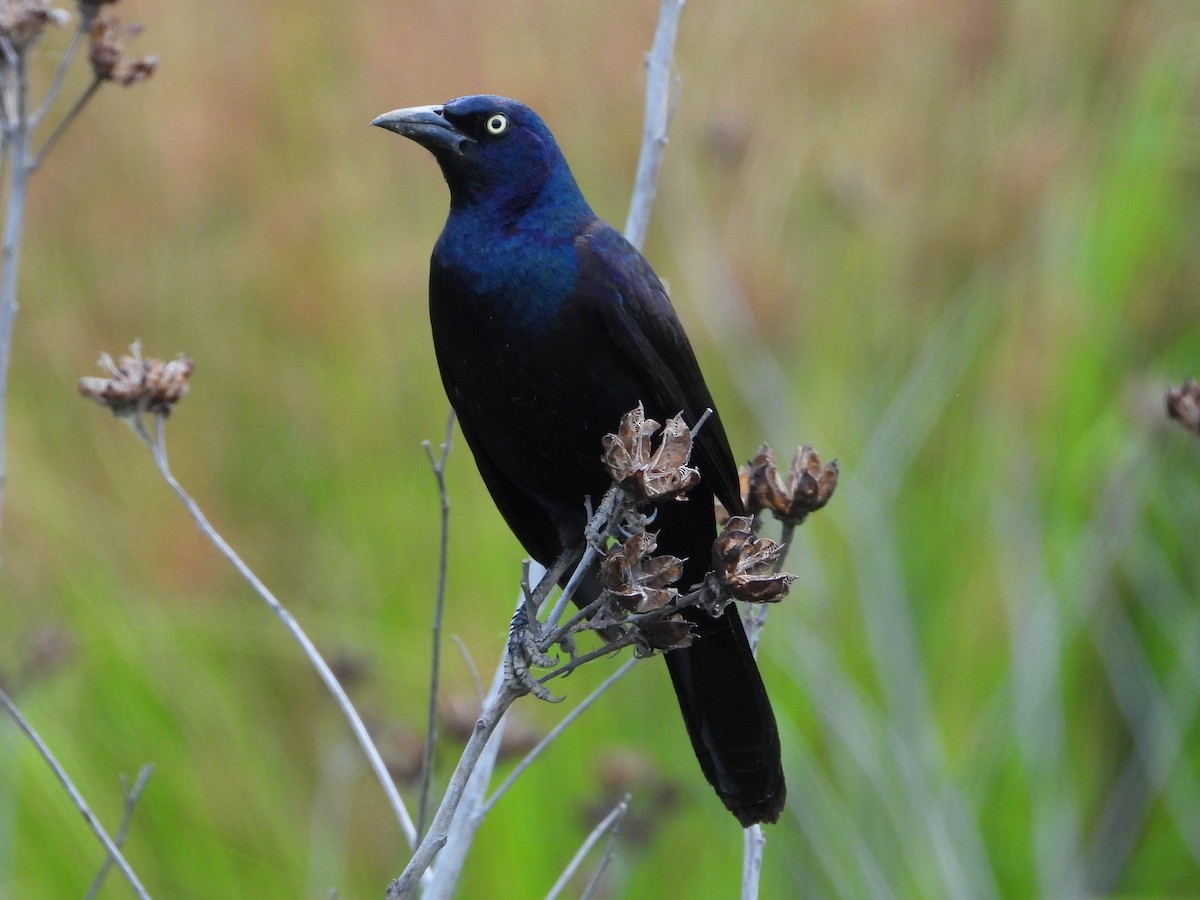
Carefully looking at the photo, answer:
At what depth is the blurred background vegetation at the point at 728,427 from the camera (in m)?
3.47

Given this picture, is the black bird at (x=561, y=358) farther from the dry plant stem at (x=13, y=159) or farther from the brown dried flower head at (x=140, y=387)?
the dry plant stem at (x=13, y=159)

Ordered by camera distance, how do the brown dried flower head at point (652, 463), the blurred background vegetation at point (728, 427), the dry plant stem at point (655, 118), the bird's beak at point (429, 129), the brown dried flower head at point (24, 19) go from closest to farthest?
the brown dried flower head at point (652, 463) → the brown dried flower head at point (24, 19) → the dry plant stem at point (655, 118) → the bird's beak at point (429, 129) → the blurred background vegetation at point (728, 427)

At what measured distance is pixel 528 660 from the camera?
5.41ft

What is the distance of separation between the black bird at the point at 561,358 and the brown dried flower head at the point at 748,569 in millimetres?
443

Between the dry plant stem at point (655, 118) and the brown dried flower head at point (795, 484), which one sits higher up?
the dry plant stem at point (655, 118)

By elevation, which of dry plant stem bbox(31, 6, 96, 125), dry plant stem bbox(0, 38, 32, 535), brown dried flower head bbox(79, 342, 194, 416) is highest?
dry plant stem bbox(31, 6, 96, 125)

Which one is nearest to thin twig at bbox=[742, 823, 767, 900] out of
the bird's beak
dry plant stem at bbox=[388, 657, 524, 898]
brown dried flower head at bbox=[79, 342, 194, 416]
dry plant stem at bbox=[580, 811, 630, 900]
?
dry plant stem at bbox=[580, 811, 630, 900]

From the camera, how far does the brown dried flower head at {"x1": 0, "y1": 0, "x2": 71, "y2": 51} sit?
6.37 ft

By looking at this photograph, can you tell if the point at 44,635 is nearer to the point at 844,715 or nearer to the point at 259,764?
the point at 259,764

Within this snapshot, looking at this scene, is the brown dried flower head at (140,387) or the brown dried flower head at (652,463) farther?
the brown dried flower head at (140,387)

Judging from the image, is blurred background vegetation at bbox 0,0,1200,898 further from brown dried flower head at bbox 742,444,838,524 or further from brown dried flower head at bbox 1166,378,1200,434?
brown dried flower head at bbox 1166,378,1200,434

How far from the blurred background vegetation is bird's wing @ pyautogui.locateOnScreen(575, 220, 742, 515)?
110 cm

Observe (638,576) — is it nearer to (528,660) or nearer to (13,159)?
(528,660)

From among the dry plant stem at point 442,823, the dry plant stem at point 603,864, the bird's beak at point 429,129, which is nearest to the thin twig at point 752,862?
the dry plant stem at point 603,864
